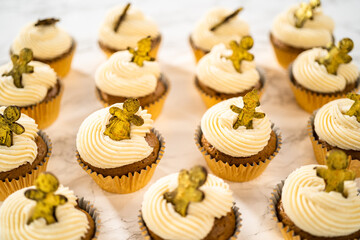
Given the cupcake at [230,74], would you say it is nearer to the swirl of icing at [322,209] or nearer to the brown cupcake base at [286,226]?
the brown cupcake base at [286,226]

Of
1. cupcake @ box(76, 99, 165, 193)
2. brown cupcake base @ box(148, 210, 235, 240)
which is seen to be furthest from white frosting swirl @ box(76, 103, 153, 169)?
brown cupcake base @ box(148, 210, 235, 240)

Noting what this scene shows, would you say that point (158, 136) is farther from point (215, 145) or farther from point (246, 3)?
point (246, 3)

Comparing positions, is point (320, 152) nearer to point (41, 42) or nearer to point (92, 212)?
point (92, 212)

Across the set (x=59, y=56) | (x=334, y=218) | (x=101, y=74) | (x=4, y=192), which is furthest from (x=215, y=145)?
(x=59, y=56)

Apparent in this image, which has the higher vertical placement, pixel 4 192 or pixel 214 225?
pixel 214 225

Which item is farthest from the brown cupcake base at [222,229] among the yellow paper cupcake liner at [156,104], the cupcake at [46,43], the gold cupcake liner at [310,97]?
the cupcake at [46,43]
